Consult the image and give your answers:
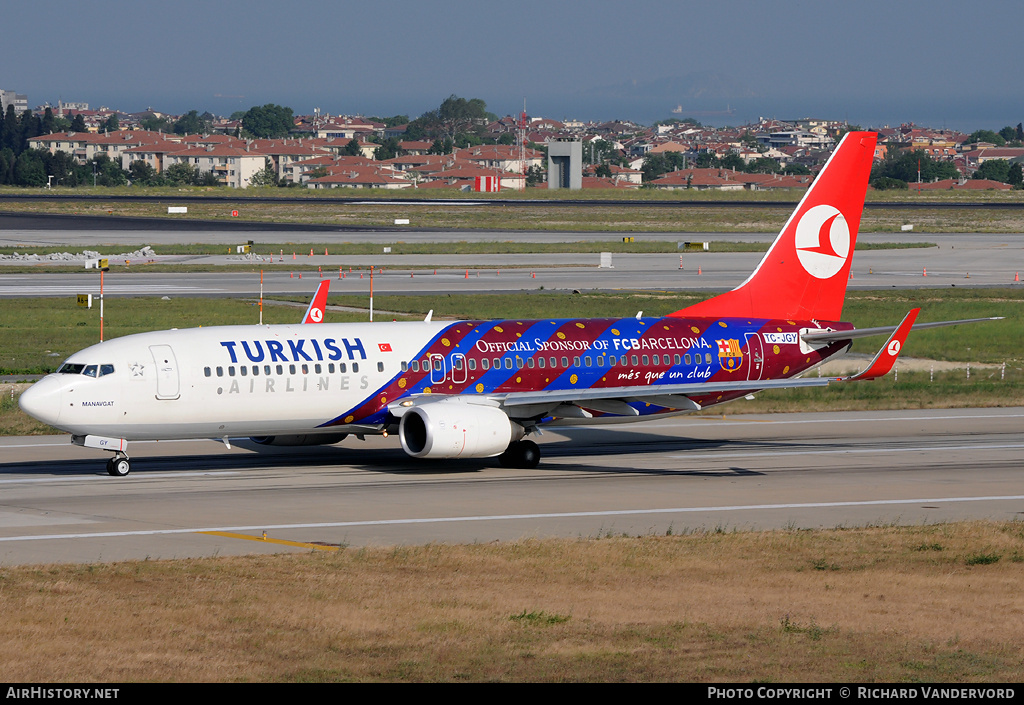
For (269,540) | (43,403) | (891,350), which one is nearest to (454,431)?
(269,540)

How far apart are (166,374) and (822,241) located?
2184 centimetres

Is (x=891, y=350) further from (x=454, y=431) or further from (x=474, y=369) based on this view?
(x=454, y=431)

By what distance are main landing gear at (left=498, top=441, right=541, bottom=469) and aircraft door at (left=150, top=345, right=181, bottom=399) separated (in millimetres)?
9564

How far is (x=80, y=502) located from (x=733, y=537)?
613 inches

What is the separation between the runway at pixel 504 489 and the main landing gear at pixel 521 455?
46 cm

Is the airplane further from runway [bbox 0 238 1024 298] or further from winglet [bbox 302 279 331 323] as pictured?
runway [bbox 0 238 1024 298]

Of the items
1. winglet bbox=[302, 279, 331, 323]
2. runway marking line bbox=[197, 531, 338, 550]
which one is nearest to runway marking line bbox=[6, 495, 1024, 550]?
runway marking line bbox=[197, 531, 338, 550]

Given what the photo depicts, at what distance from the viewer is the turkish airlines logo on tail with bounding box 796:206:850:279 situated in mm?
43125

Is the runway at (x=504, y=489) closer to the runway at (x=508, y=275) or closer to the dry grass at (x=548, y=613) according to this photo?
the dry grass at (x=548, y=613)

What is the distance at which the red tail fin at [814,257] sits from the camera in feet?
140

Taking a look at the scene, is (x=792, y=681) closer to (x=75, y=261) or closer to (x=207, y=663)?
(x=207, y=663)

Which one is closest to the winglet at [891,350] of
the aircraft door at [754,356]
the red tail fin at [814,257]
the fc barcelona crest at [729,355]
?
the aircraft door at [754,356]

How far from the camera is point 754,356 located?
4062cm

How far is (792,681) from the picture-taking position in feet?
54.5
